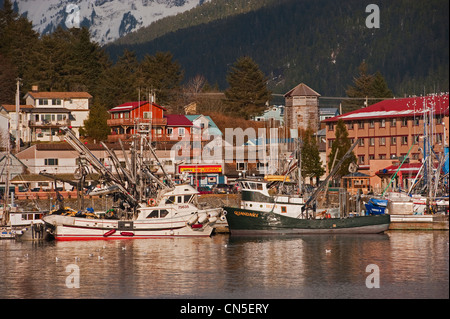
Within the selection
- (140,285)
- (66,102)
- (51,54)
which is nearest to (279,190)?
(140,285)

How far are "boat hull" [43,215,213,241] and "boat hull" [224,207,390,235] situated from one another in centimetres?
574

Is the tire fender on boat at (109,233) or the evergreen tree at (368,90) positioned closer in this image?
the tire fender on boat at (109,233)

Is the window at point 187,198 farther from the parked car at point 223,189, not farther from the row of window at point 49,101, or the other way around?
the row of window at point 49,101

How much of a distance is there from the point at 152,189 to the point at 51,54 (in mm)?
73378

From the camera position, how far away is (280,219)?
243ft

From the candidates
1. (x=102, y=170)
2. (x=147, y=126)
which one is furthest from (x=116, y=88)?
(x=102, y=170)

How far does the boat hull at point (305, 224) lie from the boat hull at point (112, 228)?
574 centimetres

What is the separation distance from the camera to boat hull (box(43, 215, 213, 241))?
72394 millimetres

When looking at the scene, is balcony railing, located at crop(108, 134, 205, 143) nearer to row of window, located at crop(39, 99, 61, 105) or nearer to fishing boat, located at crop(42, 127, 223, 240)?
row of window, located at crop(39, 99, 61, 105)

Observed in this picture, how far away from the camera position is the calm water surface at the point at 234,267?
155 feet

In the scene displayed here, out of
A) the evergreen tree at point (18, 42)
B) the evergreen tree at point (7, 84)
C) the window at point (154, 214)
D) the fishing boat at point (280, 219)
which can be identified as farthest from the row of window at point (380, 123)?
the evergreen tree at point (18, 42)

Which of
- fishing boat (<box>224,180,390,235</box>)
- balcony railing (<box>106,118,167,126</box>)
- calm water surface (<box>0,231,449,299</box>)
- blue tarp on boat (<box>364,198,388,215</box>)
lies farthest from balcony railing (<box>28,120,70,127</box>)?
fishing boat (<box>224,180,390,235</box>)

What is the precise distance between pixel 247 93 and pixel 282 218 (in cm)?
8730

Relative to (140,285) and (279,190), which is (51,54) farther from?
(140,285)
